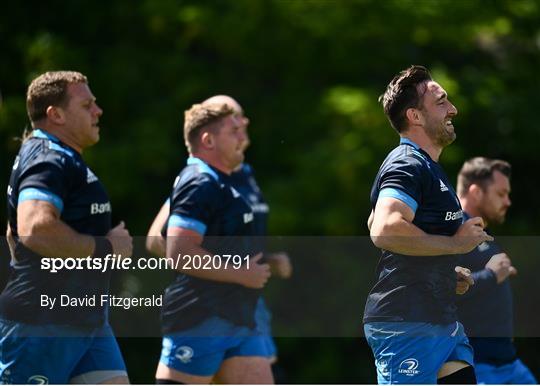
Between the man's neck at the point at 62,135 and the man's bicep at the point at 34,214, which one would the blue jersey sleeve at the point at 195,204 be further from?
the man's bicep at the point at 34,214

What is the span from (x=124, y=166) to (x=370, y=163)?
2634 mm

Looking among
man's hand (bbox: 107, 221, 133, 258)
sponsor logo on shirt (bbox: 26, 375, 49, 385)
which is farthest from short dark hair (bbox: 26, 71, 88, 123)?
sponsor logo on shirt (bbox: 26, 375, 49, 385)

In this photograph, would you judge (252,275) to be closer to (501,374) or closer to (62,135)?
(62,135)

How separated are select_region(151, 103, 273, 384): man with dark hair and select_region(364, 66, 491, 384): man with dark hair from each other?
135 centimetres

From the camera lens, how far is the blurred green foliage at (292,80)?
1191 centimetres

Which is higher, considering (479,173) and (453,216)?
(479,173)

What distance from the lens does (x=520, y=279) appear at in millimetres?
12156

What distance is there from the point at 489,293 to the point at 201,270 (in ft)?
5.49

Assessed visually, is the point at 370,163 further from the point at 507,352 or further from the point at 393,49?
the point at 507,352

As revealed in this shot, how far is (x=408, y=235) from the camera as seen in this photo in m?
5.05

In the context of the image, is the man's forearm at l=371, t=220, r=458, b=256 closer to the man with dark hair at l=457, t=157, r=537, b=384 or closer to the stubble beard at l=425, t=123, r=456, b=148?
the stubble beard at l=425, t=123, r=456, b=148

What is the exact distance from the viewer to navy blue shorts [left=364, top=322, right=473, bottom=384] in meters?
5.18

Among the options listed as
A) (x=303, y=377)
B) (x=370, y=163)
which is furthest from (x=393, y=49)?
(x=303, y=377)

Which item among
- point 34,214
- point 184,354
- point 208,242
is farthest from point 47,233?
point 184,354
